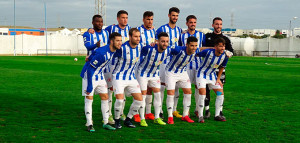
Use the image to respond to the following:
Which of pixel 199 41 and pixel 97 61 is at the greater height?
pixel 199 41

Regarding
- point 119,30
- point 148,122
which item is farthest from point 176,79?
point 119,30

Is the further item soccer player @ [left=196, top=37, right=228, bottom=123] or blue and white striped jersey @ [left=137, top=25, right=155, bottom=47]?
blue and white striped jersey @ [left=137, top=25, right=155, bottom=47]

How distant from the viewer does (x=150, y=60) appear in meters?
7.64

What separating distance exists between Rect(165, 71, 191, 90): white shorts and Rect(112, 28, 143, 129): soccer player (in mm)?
881

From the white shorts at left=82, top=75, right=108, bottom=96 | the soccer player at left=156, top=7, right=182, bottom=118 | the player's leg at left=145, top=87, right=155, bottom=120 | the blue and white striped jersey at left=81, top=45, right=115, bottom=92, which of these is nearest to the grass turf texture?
the player's leg at left=145, top=87, right=155, bottom=120

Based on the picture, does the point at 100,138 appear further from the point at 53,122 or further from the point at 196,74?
the point at 196,74

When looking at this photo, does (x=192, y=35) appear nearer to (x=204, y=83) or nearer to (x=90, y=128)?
(x=204, y=83)

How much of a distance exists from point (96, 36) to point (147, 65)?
4.16 ft

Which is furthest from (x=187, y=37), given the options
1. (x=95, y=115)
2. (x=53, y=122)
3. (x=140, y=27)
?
(x=53, y=122)

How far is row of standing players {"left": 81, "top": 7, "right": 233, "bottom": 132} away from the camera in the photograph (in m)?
7.15

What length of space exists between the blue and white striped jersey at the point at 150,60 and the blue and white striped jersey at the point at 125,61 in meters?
0.30

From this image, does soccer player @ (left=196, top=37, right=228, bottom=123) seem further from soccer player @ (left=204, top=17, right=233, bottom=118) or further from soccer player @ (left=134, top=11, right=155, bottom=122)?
soccer player @ (left=134, top=11, right=155, bottom=122)

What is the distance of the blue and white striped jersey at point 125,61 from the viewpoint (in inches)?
288

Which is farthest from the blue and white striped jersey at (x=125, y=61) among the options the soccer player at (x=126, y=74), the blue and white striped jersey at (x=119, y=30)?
the blue and white striped jersey at (x=119, y=30)
